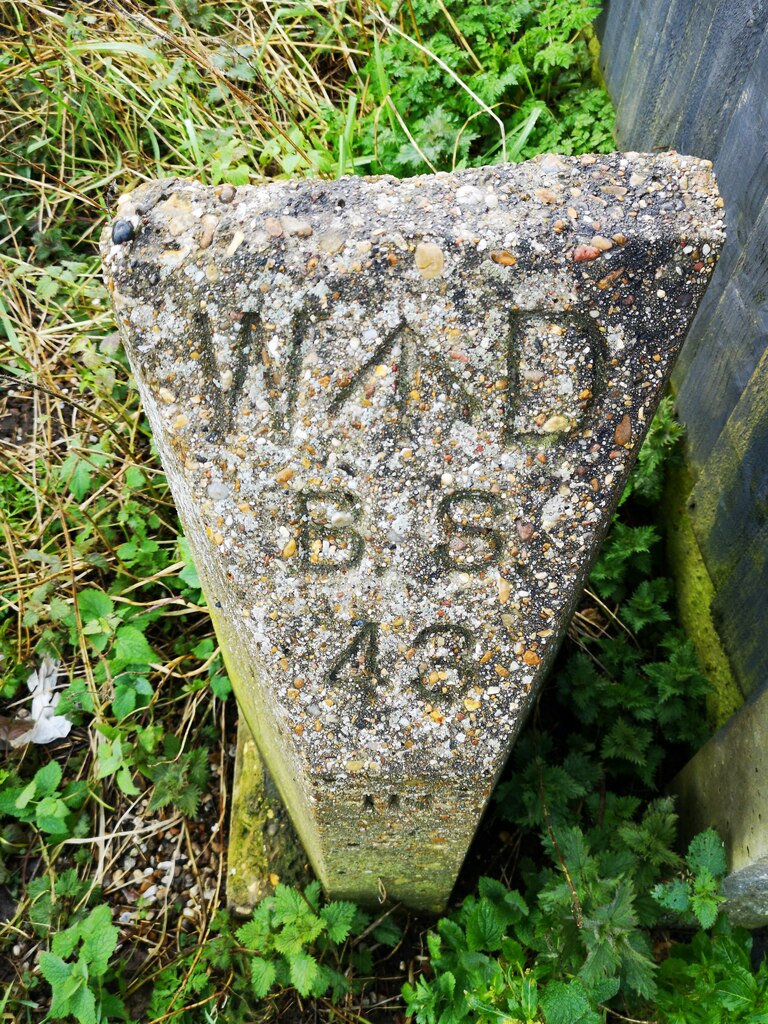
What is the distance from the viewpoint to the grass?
72.9 inches

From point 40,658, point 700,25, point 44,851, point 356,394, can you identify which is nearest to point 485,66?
point 700,25

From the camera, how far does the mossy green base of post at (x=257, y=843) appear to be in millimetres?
1829

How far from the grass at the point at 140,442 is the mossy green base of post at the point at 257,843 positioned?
90 millimetres

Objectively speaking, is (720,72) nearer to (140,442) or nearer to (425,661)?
(425,661)

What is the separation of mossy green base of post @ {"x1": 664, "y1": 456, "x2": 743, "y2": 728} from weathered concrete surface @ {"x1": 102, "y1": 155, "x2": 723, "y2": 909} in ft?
2.84

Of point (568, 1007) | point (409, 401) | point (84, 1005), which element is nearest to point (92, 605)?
point (84, 1005)

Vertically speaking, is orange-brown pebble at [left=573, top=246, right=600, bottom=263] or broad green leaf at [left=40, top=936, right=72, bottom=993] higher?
orange-brown pebble at [left=573, top=246, right=600, bottom=263]

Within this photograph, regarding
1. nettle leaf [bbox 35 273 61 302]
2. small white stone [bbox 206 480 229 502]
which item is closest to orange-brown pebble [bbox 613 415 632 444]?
small white stone [bbox 206 480 229 502]

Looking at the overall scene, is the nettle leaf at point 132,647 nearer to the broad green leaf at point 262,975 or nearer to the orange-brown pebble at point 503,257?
the broad green leaf at point 262,975

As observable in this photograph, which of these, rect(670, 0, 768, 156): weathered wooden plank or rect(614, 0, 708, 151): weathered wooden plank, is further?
rect(614, 0, 708, 151): weathered wooden plank

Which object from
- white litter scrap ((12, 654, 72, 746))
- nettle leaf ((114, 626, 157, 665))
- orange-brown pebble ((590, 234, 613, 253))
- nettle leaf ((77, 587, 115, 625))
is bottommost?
white litter scrap ((12, 654, 72, 746))

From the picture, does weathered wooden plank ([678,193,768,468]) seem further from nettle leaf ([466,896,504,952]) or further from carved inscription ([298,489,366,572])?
nettle leaf ([466,896,504,952])

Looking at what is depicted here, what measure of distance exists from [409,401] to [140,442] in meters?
1.64

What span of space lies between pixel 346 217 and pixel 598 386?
0.43 m
